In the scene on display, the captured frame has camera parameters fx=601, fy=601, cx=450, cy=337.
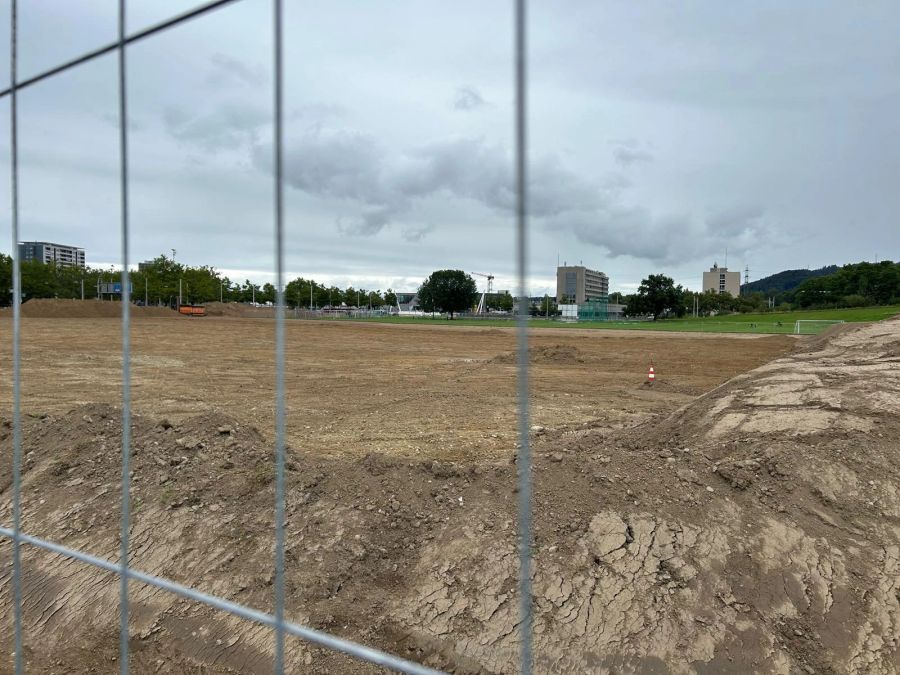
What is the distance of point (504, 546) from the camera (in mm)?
4395

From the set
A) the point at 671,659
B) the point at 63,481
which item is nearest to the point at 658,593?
the point at 671,659

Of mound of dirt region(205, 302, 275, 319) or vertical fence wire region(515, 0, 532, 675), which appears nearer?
vertical fence wire region(515, 0, 532, 675)

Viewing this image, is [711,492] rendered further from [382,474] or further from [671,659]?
[382,474]

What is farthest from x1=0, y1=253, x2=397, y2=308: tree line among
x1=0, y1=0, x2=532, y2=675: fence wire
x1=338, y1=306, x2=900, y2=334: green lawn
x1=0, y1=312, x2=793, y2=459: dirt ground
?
x1=0, y1=0, x2=532, y2=675: fence wire

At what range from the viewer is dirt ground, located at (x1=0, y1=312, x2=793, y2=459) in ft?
33.1

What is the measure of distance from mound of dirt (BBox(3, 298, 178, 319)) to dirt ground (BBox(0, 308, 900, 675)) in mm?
61611

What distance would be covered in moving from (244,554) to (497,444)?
15.9ft

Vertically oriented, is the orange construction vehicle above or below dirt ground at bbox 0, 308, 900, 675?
above

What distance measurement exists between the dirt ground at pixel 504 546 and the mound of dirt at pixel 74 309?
2426 inches

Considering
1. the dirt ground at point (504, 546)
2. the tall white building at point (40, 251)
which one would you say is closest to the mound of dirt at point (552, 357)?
the dirt ground at point (504, 546)

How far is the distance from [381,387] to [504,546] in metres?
11.4

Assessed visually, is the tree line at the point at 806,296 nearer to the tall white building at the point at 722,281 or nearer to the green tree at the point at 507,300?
the tall white building at the point at 722,281

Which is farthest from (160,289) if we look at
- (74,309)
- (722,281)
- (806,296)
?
(722,281)

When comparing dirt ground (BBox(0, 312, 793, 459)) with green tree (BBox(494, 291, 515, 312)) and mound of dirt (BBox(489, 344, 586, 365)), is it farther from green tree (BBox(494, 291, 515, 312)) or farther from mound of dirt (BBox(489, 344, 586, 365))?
green tree (BBox(494, 291, 515, 312))
